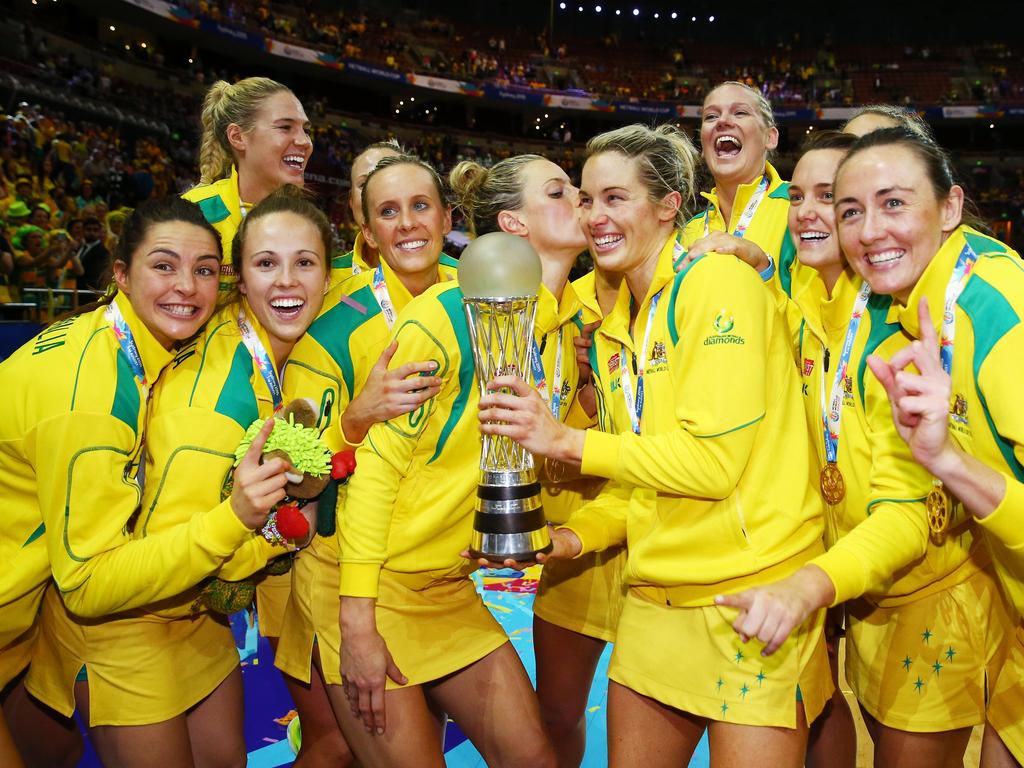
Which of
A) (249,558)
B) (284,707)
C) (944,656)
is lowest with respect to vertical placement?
(284,707)

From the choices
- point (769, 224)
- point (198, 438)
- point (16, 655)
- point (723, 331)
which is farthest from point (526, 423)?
point (769, 224)

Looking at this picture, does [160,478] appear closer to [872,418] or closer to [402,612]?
[402,612]

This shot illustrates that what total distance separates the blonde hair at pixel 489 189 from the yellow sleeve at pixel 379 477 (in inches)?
28.9

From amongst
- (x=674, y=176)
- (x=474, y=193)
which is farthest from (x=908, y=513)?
(x=474, y=193)

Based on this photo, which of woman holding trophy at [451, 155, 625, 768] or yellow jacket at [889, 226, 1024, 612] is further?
woman holding trophy at [451, 155, 625, 768]

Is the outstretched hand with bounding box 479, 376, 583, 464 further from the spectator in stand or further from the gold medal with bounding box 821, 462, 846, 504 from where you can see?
the spectator in stand

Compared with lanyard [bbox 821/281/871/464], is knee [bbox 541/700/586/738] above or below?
below

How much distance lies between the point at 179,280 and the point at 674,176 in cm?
157

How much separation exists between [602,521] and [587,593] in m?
0.48

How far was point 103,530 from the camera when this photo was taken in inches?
96.6

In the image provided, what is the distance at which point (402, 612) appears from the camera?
2730 millimetres

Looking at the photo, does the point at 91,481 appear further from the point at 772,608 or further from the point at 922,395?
the point at 922,395

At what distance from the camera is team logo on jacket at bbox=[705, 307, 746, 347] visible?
2.16 meters

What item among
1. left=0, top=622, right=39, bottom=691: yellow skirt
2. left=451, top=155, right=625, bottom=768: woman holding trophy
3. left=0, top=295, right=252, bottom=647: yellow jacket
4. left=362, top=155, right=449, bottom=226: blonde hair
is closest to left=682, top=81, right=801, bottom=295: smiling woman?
left=451, top=155, right=625, bottom=768: woman holding trophy
